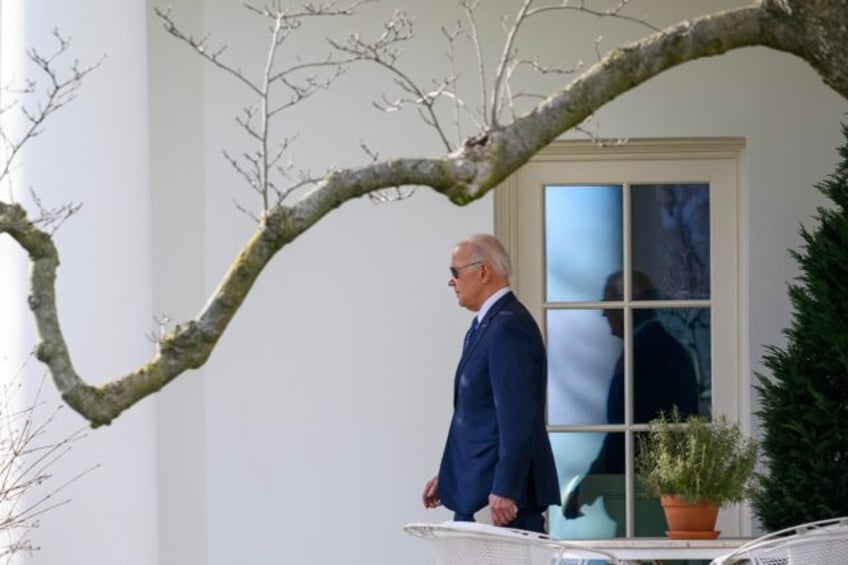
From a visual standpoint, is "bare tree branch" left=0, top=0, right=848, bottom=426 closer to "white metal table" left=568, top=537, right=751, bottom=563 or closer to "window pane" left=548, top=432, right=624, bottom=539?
"white metal table" left=568, top=537, right=751, bottom=563

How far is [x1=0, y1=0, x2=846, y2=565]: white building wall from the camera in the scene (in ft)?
32.7

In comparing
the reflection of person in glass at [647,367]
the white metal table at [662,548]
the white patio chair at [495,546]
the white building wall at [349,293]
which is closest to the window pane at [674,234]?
the reflection of person in glass at [647,367]

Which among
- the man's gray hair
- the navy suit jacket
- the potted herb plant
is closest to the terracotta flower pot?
the potted herb plant

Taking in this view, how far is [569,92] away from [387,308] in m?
5.25

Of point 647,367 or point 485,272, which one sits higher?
point 485,272

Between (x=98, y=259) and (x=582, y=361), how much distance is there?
8.15 ft

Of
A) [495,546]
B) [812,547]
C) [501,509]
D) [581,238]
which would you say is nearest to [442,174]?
[495,546]

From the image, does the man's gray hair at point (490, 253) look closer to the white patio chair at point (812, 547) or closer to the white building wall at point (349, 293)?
the white patio chair at point (812, 547)

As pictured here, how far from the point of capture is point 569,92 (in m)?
4.79

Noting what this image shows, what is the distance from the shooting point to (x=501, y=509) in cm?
770

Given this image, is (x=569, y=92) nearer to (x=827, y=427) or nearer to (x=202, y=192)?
(x=827, y=427)

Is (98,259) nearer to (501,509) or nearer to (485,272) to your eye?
(485,272)

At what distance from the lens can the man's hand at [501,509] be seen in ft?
25.3

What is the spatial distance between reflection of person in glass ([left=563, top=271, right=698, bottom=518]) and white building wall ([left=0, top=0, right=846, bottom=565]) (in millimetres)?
391
